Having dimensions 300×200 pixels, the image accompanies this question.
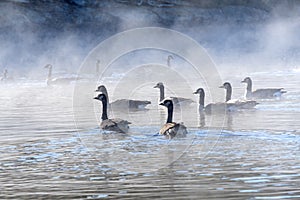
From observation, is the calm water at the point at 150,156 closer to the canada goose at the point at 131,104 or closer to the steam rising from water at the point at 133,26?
the canada goose at the point at 131,104

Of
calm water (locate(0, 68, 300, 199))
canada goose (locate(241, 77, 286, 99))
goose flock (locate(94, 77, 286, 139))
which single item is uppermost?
canada goose (locate(241, 77, 286, 99))

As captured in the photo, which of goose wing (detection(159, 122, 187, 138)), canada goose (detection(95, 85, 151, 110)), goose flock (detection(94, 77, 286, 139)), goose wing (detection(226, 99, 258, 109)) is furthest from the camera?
canada goose (detection(95, 85, 151, 110))

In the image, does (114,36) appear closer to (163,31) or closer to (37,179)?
(163,31)

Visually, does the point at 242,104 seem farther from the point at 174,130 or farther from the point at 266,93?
the point at 174,130

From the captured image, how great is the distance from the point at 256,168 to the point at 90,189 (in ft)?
7.59

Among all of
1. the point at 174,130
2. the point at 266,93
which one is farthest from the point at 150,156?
the point at 266,93

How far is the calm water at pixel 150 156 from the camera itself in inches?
357

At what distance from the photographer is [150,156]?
1145 centimetres

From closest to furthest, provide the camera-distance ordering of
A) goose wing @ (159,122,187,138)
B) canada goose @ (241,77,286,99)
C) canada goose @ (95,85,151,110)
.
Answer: goose wing @ (159,122,187,138) < canada goose @ (95,85,151,110) < canada goose @ (241,77,286,99)

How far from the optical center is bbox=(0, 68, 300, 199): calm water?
907 centimetres

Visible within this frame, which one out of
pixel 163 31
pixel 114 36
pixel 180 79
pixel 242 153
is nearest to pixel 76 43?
pixel 114 36

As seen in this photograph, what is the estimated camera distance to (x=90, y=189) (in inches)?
361

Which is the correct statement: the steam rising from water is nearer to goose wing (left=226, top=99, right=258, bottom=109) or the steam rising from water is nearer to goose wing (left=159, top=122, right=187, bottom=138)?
goose wing (left=226, top=99, right=258, bottom=109)

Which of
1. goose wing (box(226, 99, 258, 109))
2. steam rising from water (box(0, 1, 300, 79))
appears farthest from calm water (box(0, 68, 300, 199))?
steam rising from water (box(0, 1, 300, 79))
